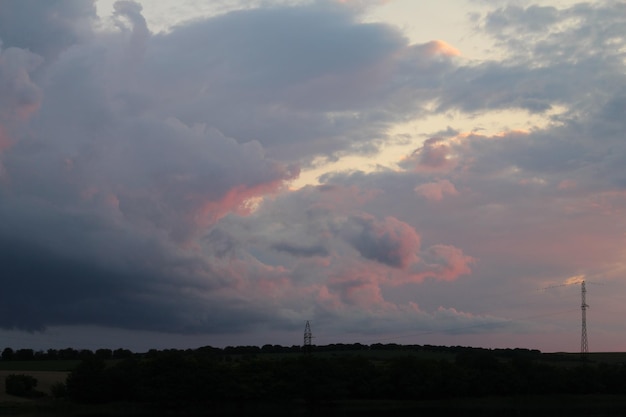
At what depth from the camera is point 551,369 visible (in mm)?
163375

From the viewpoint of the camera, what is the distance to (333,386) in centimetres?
13900

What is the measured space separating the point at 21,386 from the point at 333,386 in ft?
181

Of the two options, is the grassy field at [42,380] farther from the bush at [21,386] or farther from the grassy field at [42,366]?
the grassy field at [42,366]

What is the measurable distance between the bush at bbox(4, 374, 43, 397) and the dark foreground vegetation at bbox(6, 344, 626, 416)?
1.06 meters

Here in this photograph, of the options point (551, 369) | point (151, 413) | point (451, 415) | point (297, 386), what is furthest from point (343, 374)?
point (551, 369)

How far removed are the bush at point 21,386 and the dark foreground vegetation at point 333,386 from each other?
1.06 m

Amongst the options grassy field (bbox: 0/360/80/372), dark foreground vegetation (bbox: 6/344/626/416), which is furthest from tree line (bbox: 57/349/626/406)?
grassy field (bbox: 0/360/80/372)

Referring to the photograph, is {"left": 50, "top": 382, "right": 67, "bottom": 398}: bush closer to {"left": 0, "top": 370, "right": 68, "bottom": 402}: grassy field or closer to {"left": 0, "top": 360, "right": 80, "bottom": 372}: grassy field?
{"left": 0, "top": 370, "right": 68, "bottom": 402}: grassy field

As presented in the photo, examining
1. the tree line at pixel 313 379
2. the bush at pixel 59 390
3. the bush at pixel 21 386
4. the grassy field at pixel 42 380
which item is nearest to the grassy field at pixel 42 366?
the grassy field at pixel 42 380

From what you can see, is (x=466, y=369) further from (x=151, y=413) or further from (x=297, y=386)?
(x=151, y=413)

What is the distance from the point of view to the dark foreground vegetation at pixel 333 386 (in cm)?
13062

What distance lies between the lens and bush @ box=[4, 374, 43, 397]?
136625 millimetres

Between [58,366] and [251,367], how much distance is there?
6368 centimetres

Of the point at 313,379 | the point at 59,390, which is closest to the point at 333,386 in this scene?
the point at 313,379
